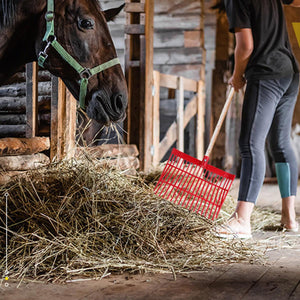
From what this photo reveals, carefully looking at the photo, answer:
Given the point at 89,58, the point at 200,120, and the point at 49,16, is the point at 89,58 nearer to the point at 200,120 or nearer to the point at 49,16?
A: the point at 49,16

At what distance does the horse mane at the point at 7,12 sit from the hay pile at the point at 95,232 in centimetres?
76

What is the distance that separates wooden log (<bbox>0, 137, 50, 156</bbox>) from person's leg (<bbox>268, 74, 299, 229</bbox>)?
1.46 m

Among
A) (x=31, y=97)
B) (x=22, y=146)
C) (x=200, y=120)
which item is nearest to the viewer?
(x=22, y=146)

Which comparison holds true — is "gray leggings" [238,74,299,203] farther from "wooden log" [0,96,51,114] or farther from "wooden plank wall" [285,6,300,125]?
"wooden plank wall" [285,6,300,125]

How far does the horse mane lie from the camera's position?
218 centimetres

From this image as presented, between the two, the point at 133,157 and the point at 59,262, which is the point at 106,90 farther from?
the point at 133,157

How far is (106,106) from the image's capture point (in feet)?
7.48

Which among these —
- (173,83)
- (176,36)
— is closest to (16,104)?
(173,83)

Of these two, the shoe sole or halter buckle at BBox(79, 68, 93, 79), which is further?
the shoe sole

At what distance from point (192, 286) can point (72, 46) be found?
4.13 ft

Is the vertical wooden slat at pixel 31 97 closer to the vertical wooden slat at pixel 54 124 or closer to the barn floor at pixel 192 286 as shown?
the vertical wooden slat at pixel 54 124

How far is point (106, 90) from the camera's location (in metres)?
2.29

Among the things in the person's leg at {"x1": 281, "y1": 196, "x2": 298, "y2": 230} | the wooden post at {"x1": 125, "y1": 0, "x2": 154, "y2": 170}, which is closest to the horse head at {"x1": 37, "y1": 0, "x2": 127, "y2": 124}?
the person's leg at {"x1": 281, "y1": 196, "x2": 298, "y2": 230}

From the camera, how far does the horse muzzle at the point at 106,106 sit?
2279 mm
